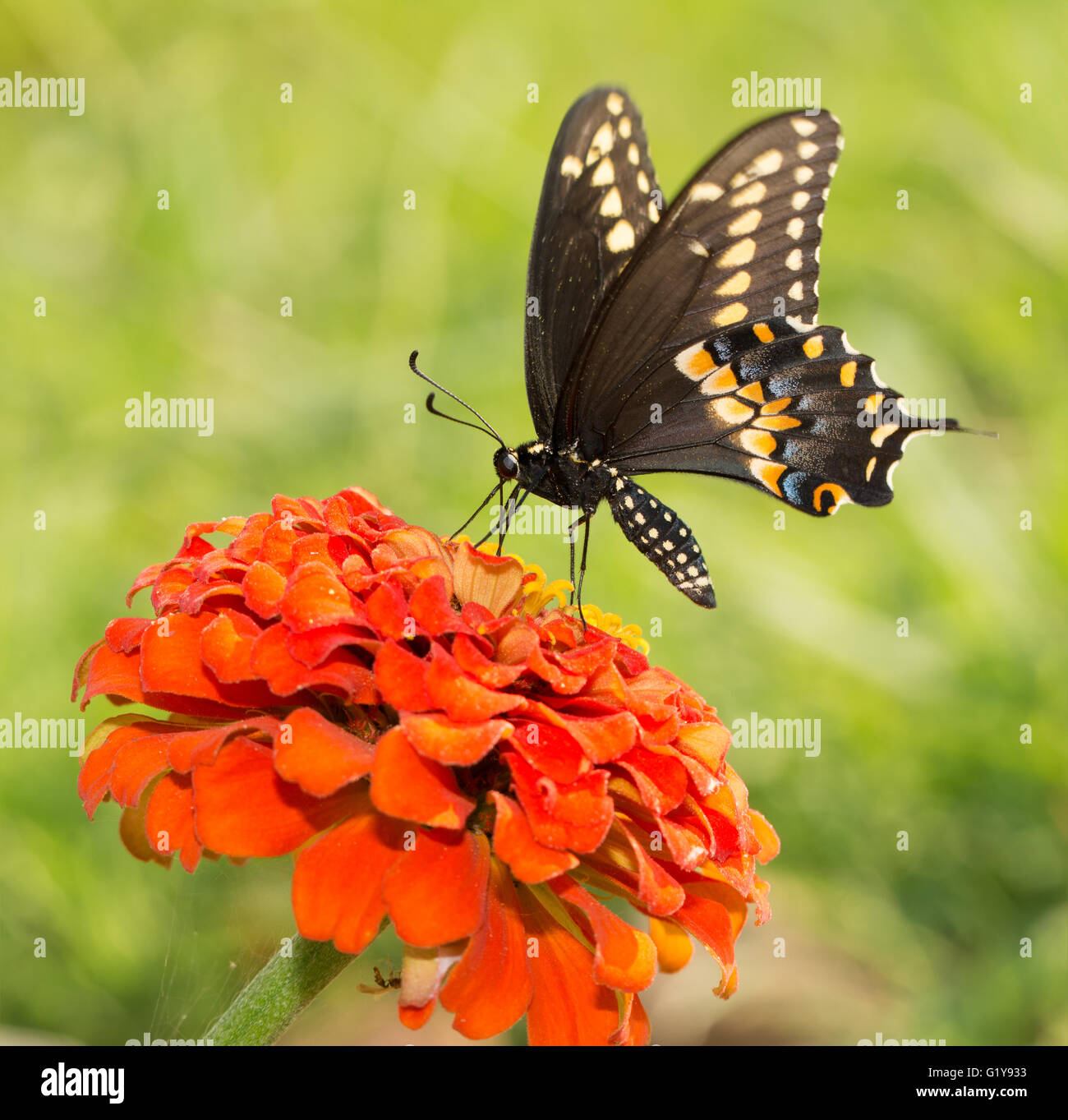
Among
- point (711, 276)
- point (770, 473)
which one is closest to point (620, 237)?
point (711, 276)

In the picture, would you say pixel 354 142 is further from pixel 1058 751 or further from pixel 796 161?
pixel 1058 751

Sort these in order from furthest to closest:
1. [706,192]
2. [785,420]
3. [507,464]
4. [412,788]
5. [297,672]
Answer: [785,420] → [507,464] → [706,192] → [297,672] → [412,788]

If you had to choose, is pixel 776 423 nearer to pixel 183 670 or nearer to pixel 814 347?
pixel 814 347

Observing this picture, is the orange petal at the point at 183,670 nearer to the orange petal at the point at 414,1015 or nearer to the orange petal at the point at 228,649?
the orange petal at the point at 228,649

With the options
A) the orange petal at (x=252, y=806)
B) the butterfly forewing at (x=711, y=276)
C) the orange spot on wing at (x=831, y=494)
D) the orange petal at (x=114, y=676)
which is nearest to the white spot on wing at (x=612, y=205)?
the butterfly forewing at (x=711, y=276)

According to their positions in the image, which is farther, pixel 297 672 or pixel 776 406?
pixel 776 406
